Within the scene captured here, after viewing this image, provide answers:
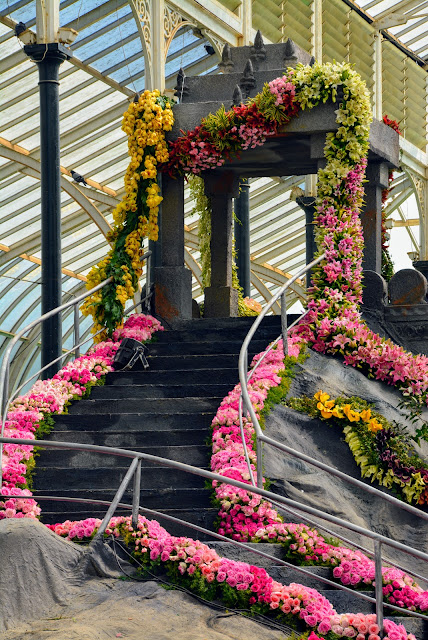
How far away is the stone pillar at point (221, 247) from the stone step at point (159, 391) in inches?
118

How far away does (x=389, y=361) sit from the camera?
11.2 meters

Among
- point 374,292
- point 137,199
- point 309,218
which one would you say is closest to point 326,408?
point 374,292

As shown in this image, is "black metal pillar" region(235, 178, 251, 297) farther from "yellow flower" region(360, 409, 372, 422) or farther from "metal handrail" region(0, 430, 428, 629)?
"metal handrail" region(0, 430, 428, 629)

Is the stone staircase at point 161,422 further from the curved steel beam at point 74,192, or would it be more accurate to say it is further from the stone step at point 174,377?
the curved steel beam at point 74,192

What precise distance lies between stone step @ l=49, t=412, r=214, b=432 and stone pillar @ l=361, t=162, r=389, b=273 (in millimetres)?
3789

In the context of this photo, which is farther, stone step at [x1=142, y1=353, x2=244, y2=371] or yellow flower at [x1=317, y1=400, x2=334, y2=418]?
stone step at [x1=142, y1=353, x2=244, y2=371]

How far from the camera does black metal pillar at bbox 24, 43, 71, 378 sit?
12844 millimetres

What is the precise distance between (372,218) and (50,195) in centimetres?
373

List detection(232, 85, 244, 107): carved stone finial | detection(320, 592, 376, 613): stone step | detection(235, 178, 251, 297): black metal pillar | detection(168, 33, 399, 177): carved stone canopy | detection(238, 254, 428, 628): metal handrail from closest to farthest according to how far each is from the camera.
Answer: detection(238, 254, 428, 628): metal handrail → detection(320, 592, 376, 613): stone step → detection(168, 33, 399, 177): carved stone canopy → detection(232, 85, 244, 107): carved stone finial → detection(235, 178, 251, 297): black metal pillar

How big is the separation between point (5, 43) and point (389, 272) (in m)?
8.26

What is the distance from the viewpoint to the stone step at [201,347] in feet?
38.0

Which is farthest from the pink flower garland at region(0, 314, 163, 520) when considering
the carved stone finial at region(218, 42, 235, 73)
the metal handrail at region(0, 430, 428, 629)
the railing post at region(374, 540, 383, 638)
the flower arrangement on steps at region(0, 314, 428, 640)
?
the carved stone finial at region(218, 42, 235, 73)

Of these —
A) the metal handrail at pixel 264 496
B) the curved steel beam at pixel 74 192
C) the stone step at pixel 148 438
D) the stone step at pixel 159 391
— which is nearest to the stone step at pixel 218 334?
the stone step at pixel 159 391

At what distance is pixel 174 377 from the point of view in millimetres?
11055
